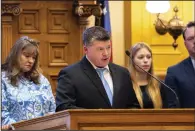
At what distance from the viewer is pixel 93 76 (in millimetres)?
3670

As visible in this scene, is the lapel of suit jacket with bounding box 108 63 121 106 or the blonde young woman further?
the blonde young woman

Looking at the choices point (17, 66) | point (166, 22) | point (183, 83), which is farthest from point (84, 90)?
point (166, 22)

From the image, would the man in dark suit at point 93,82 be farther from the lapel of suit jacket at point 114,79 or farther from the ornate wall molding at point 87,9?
the ornate wall molding at point 87,9

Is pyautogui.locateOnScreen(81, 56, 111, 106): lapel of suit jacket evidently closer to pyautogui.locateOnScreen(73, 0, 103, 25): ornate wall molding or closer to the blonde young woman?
the blonde young woman

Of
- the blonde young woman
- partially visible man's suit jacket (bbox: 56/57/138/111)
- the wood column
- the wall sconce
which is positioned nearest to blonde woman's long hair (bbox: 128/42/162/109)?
the blonde young woman

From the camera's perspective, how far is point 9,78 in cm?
398

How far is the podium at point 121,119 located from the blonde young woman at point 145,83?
105 centimetres

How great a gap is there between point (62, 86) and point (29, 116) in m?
0.47

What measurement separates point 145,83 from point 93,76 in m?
0.84

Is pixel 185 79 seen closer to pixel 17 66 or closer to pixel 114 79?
pixel 114 79

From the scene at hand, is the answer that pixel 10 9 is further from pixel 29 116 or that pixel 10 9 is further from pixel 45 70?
pixel 29 116

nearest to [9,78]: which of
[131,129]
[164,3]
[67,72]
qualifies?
[67,72]

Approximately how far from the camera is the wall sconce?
6855 mm

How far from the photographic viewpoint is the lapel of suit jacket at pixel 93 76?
11.9ft
